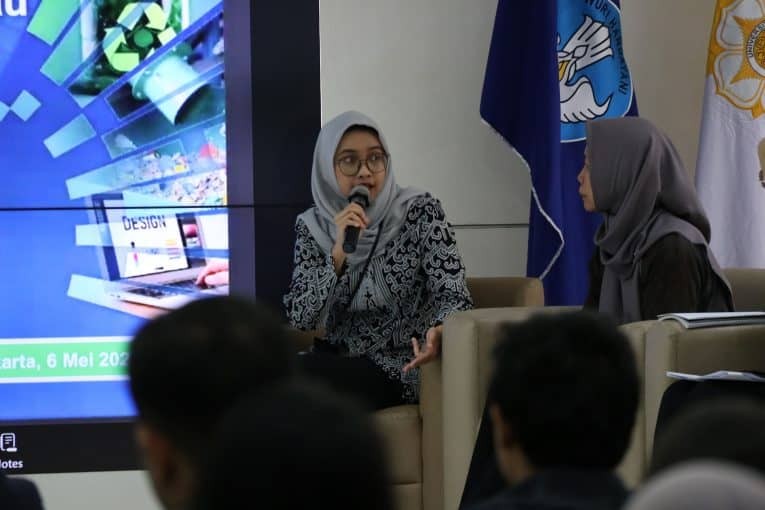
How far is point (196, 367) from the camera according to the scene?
1.02 m

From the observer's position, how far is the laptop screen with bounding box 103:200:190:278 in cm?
436

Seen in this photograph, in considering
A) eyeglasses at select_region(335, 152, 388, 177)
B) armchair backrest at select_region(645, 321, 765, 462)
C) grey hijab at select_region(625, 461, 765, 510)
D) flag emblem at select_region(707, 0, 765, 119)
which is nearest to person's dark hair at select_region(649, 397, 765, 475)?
grey hijab at select_region(625, 461, 765, 510)

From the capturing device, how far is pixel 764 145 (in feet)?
9.34

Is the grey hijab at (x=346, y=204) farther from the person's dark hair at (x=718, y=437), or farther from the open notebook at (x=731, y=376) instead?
the person's dark hair at (x=718, y=437)

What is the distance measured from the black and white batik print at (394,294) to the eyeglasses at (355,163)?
160 millimetres

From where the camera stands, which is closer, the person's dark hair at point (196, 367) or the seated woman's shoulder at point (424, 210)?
the person's dark hair at point (196, 367)

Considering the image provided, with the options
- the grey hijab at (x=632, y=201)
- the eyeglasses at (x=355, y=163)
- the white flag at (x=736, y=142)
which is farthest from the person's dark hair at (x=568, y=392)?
the white flag at (x=736, y=142)

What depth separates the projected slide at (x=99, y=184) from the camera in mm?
4293

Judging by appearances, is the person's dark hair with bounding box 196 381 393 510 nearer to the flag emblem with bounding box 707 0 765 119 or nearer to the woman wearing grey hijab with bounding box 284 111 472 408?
the woman wearing grey hijab with bounding box 284 111 472 408

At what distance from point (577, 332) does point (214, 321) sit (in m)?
0.41

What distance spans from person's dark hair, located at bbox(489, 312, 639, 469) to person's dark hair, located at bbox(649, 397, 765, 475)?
0.26 m

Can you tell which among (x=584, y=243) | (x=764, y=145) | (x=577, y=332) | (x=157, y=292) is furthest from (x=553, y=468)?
(x=157, y=292)

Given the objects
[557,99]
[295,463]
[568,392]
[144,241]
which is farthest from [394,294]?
[295,463]

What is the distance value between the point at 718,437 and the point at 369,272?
2613mm
